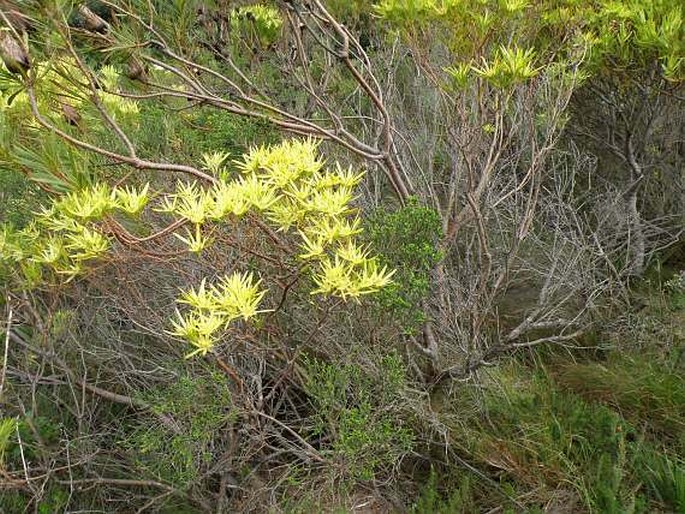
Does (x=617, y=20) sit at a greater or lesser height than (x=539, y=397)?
greater

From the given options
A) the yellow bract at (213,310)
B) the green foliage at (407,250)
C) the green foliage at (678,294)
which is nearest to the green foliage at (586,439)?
the green foliage at (678,294)

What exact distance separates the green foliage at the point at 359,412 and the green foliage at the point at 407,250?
195mm

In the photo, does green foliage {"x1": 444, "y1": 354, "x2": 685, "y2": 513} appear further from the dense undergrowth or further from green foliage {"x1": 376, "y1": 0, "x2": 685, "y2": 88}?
green foliage {"x1": 376, "y1": 0, "x2": 685, "y2": 88}

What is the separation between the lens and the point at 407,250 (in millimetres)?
2209

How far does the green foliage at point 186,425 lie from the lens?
91.1 inches

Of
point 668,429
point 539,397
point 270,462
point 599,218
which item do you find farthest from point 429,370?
point 599,218

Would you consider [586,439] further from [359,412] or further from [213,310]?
[213,310]

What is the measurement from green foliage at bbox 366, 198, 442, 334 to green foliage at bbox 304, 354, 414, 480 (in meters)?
0.20

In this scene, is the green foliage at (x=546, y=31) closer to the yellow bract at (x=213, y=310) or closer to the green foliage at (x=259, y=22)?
the green foliage at (x=259, y=22)

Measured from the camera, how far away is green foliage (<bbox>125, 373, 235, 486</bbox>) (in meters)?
2.31

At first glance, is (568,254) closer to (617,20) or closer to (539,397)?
(539,397)

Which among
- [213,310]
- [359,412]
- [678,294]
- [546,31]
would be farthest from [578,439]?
[546,31]

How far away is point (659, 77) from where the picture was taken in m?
3.18

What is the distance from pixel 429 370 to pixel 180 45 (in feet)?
5.96
